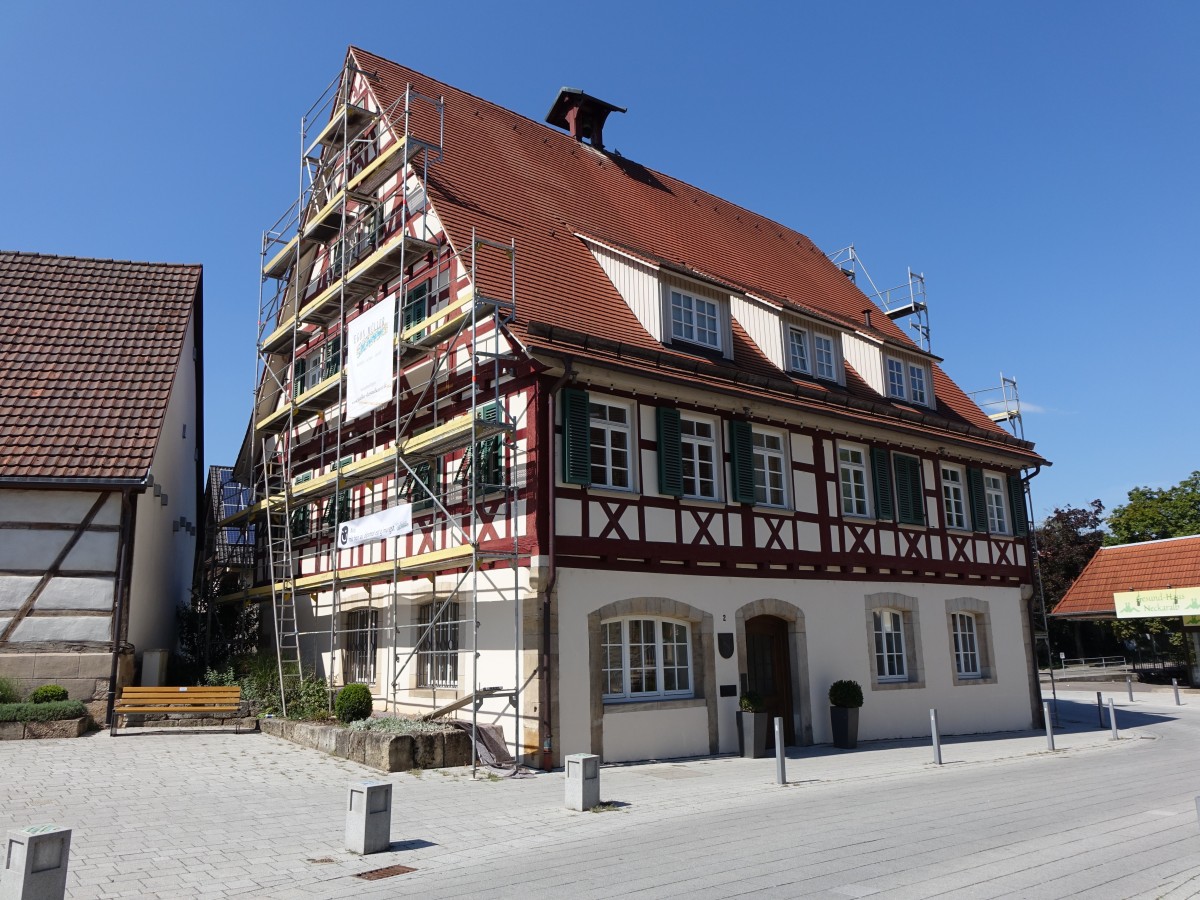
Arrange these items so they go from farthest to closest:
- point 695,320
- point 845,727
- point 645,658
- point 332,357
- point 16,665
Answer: point 332,357
point 695,320
point 845,727
point 16,665
point 645,658

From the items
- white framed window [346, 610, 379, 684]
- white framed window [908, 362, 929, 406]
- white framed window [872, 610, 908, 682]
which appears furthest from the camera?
white framed window [908, 362, 929, 406]

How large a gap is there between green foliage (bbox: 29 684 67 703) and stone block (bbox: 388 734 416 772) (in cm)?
605

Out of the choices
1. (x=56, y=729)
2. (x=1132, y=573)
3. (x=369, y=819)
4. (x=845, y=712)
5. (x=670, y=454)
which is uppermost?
(x=670, y=454)

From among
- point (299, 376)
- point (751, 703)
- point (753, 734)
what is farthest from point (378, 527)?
Result: point (299, 376)

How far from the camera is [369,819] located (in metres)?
7.55

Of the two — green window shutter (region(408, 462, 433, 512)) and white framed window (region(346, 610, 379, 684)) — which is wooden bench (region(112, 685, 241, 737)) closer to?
white framed window (region(346, 610, 379, 684))

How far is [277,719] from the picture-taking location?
15.3m

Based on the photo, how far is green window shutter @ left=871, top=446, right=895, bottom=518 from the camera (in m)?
17.8

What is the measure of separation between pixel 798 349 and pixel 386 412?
7.83 m

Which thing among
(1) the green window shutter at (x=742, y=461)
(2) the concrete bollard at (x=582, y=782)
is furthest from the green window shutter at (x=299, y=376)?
(2) the concrete bollard at (x=582, y=782)

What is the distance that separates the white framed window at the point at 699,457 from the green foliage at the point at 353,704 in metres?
5.60

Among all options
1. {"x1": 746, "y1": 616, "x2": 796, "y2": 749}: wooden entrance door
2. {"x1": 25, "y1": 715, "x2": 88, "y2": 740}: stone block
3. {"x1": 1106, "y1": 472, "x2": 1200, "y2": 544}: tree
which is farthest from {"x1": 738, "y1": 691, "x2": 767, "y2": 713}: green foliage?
{"x1": 1106, "y1": 472, "x2": 1200, "y2": 544}: tree

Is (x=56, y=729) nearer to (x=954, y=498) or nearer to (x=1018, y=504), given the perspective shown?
(x=954, y=498)

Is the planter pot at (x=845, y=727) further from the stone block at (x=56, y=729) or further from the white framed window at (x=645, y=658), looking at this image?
the stone block at (x=56, y=729)
